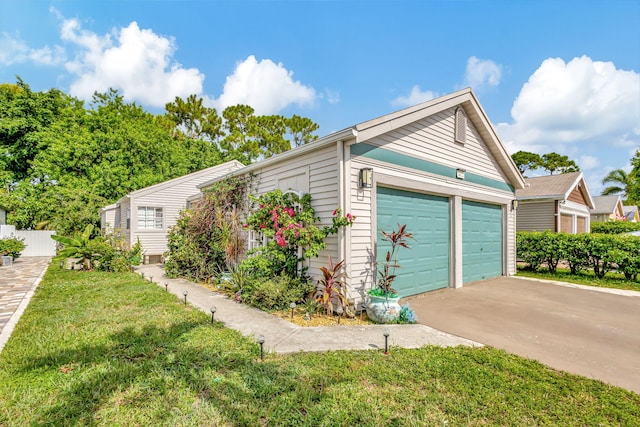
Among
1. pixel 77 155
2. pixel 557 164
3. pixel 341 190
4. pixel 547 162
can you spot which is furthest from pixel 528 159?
pixel 77 155

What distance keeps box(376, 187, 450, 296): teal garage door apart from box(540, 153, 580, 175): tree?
42655mm

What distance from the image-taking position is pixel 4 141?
20781 millimetres

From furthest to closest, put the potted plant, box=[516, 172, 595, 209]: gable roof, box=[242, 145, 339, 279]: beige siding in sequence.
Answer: box=[516, 172, 595, 209]: gable roof, box=[242, 145, 339, 279]: beige siding, the potted plant

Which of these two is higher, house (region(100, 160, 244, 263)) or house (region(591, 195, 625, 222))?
house (region(591, 195, 625, 222))

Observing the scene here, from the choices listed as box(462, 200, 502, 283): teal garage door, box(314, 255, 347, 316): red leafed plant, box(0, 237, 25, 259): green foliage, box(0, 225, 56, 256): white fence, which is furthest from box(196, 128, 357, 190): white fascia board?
box(0, 225, 56, 256): white fence

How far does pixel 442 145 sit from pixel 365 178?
10.7 feet

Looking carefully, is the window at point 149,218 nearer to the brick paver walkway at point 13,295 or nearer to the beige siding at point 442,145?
the brick paver walkway at point 13,295

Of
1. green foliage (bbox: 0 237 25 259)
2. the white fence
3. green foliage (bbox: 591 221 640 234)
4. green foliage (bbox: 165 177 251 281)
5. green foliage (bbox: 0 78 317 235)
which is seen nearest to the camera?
green foliage (bbox: 165 177 251 281)

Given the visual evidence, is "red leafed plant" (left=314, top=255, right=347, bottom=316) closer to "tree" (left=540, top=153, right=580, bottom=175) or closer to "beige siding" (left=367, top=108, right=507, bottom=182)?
"beige siding" (left=367, top=108, right=507, bottom=182)

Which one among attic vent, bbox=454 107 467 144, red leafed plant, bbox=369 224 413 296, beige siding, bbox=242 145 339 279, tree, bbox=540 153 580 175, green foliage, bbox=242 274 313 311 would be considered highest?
tree, bbox=540 153 580 175

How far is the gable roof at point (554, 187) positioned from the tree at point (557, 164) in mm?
27574

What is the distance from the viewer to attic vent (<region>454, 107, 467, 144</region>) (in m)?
7.92

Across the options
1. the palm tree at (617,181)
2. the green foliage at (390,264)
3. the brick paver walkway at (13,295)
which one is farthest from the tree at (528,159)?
the brick paver walkway at (13,295)

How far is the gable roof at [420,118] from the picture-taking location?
5.41m
